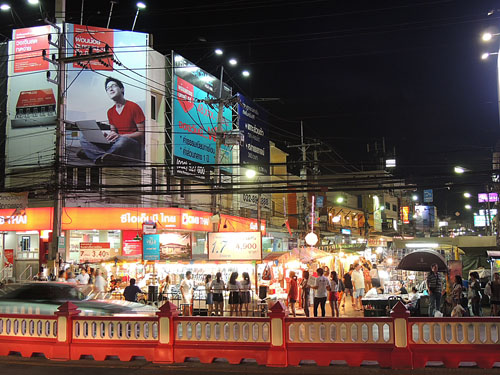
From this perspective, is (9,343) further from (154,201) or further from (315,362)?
(154,201)

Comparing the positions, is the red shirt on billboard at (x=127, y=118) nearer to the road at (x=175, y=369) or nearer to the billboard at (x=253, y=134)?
the billboard at (x=253, y=134)

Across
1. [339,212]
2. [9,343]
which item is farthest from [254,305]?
[339,212]

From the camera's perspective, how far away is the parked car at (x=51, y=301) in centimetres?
1278

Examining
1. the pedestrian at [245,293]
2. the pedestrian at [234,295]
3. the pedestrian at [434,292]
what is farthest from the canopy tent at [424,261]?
the pedestrian at [234,295]

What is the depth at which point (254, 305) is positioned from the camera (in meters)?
18.9

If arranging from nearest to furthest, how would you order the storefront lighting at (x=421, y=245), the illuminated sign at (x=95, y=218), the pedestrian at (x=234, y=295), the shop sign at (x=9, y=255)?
the pedestrian at (x=234, y=295) → the storefront lighting at (x=421, y=245) → the illuminated sign at (x=95, y=218) → the shop sign at (x=9, y=255)

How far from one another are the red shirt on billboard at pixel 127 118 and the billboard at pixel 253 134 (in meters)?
8.60

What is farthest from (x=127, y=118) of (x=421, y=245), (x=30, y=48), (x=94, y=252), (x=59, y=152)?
(x=421, y=245)

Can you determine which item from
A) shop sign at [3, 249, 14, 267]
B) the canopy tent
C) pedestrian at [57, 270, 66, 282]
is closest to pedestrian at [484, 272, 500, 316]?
the canopy tent

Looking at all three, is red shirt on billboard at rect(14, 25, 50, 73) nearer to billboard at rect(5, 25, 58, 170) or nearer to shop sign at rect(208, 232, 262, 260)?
billboard at rect(5, 25, 58, 170)

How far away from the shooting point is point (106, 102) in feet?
95.4

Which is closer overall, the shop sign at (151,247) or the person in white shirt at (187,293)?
the person in white shirt at (187,293)

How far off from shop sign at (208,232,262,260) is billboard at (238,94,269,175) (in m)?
16.8

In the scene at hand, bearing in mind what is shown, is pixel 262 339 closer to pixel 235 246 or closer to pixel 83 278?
pixel 235 246
